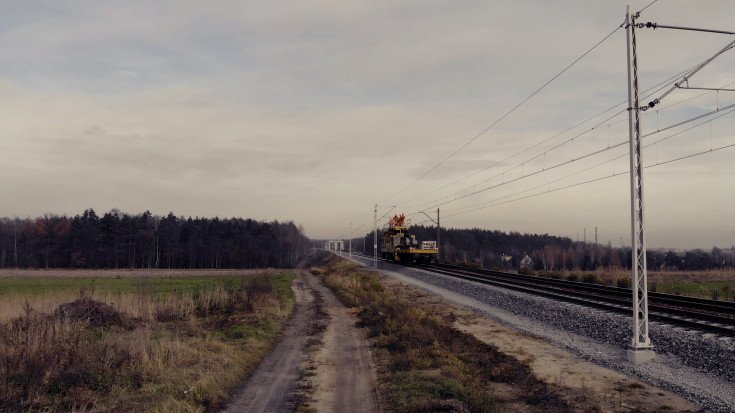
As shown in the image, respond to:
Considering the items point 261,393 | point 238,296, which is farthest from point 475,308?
point 261,393

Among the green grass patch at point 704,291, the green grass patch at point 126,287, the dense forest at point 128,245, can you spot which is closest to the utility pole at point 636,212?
the green grass patch at point 704,291

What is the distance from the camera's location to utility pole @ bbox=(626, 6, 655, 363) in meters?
12.0

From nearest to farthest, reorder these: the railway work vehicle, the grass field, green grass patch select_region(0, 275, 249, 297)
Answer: the grass field < green grass patch select_region(0, 275, 249, 297) < the railway work vehicle

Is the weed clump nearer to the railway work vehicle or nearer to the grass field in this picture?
the grass field

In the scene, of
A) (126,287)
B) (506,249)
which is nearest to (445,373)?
(126,287)

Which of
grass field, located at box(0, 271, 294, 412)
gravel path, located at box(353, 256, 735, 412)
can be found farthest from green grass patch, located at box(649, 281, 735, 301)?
grass field, located at box(0, 271, 294, 412)

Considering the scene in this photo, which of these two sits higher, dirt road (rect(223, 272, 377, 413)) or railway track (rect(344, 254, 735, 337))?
railway track (rect(344, 254, 735, 337))

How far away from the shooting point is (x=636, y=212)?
12.4m

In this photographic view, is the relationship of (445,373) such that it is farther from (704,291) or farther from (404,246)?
(404,246)

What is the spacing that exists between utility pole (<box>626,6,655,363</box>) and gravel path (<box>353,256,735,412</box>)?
393 mm

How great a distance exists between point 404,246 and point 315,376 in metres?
47.7

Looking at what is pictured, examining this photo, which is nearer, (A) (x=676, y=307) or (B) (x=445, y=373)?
(B) (x=445, y=373)

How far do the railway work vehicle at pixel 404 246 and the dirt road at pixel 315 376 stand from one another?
3638cm

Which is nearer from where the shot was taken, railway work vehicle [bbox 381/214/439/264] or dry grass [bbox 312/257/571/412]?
dry grass [bbox 312/257/571/412]
